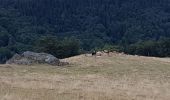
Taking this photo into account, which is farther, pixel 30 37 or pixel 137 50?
pixel 30 37

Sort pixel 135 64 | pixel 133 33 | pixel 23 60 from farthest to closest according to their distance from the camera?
pixel 133 33 < pixel 135 64 < pixel 23 60

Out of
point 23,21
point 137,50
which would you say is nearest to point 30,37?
point 23,21

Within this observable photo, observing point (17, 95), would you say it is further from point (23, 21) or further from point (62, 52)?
point (23, 21)

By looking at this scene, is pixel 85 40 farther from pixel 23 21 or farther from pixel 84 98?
pixel 84 98

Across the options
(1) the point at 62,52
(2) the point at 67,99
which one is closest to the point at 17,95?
(2) the point at 67,99

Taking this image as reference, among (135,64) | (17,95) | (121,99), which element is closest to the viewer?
(17,95)

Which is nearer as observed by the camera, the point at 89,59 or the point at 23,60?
the point at 23,60

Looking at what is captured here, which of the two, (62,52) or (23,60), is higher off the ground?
(23,60)

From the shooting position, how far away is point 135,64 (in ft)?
145

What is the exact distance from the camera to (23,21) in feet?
650

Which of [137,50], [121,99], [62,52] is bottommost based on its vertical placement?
[137,50]

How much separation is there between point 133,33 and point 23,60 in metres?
152

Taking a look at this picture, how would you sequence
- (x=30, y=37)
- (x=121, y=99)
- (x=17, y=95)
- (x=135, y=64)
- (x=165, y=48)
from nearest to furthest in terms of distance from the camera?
(x=17, y=95), (x=121, y=99), (x=135, y=64), (x=165, y=48), (x=30, y=37)

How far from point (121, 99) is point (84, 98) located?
5.42 feet
